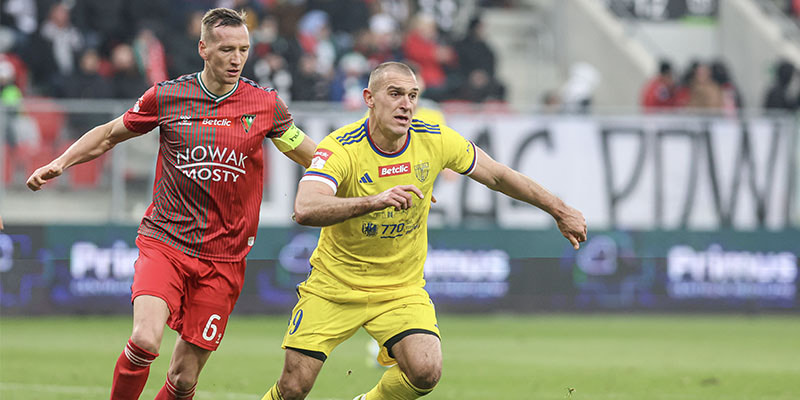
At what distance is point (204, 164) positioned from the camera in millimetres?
7367

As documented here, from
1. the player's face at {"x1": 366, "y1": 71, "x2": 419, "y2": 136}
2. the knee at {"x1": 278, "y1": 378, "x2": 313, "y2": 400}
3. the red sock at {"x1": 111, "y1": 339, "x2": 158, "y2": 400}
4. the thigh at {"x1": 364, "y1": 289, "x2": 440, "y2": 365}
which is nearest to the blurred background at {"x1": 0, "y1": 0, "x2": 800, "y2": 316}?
A: the red sock at {"x1": 111, "y1": 339, "x2": 158, "y2": 400}

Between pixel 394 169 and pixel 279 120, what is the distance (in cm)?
87

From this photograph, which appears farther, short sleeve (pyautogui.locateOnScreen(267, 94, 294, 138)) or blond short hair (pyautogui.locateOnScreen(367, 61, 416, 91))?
short sleeve (pyautogui.locateOnScreen(267, 94, 294, 138))

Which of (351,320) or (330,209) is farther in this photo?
(351,320)

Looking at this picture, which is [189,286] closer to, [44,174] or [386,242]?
[44,174]

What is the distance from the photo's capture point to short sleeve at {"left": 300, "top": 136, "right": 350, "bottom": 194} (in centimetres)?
706

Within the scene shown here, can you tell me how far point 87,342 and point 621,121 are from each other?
8.83m

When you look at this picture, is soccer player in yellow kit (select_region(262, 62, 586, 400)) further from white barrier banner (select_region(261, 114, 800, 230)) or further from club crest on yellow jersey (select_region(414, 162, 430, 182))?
white barrier banner (select_region(261, 114, 800, 230))

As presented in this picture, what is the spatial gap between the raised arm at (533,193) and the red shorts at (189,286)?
173 cm

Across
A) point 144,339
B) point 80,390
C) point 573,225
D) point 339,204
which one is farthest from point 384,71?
point 80,390

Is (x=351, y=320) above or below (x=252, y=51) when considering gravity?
below

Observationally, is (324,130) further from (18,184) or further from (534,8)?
(534,8)

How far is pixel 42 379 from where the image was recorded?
1067 centimetres

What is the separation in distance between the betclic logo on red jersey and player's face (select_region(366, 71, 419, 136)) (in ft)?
0.80
